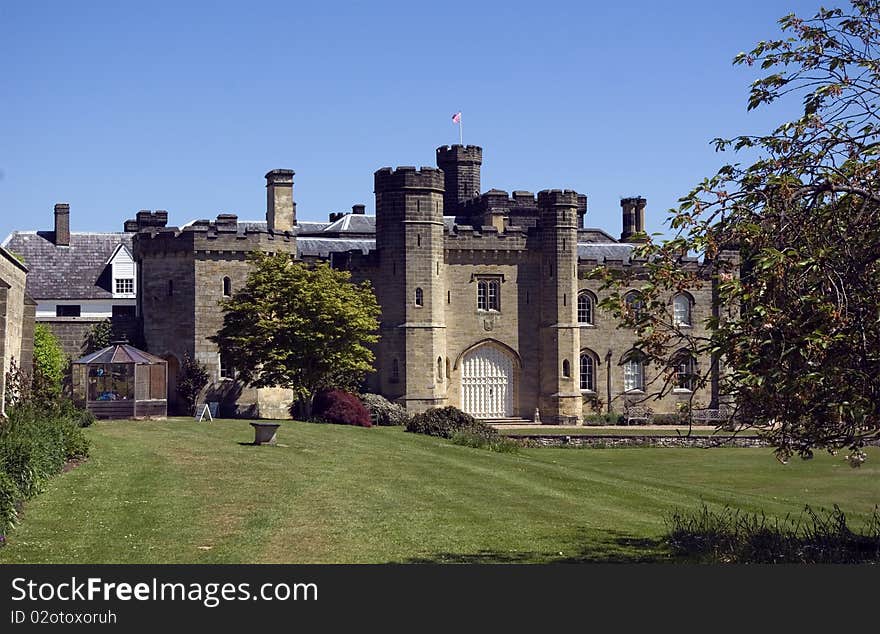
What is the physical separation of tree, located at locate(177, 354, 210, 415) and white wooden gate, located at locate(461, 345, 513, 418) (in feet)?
38.5

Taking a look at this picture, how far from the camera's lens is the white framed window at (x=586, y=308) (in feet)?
188

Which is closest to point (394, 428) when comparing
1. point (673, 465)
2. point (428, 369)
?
point (428, 369)

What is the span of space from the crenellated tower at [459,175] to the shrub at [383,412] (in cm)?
2067

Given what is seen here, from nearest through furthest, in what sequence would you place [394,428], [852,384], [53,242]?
[852,384] → [394,428] → [53,242]

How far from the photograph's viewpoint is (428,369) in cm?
5122

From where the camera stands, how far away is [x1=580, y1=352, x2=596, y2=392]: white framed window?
2253 inches

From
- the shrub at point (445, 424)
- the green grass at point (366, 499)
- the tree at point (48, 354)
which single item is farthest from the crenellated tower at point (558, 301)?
the tree at point (48, 354)

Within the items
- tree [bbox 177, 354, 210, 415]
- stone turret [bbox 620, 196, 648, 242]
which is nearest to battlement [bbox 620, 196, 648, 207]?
stone turret [bbox 620, 196, 648, 242]

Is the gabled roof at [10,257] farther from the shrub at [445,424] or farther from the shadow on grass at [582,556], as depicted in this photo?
the shadow on grass at [582,556]

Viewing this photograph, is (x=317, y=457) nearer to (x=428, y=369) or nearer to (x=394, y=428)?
(x=394, y=428)

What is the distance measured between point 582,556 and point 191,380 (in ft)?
109

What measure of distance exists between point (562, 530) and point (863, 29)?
322 inches

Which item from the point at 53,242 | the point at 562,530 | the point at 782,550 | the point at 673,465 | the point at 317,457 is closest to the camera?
the point at 782,550

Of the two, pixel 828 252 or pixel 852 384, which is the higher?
pixel 828 252
